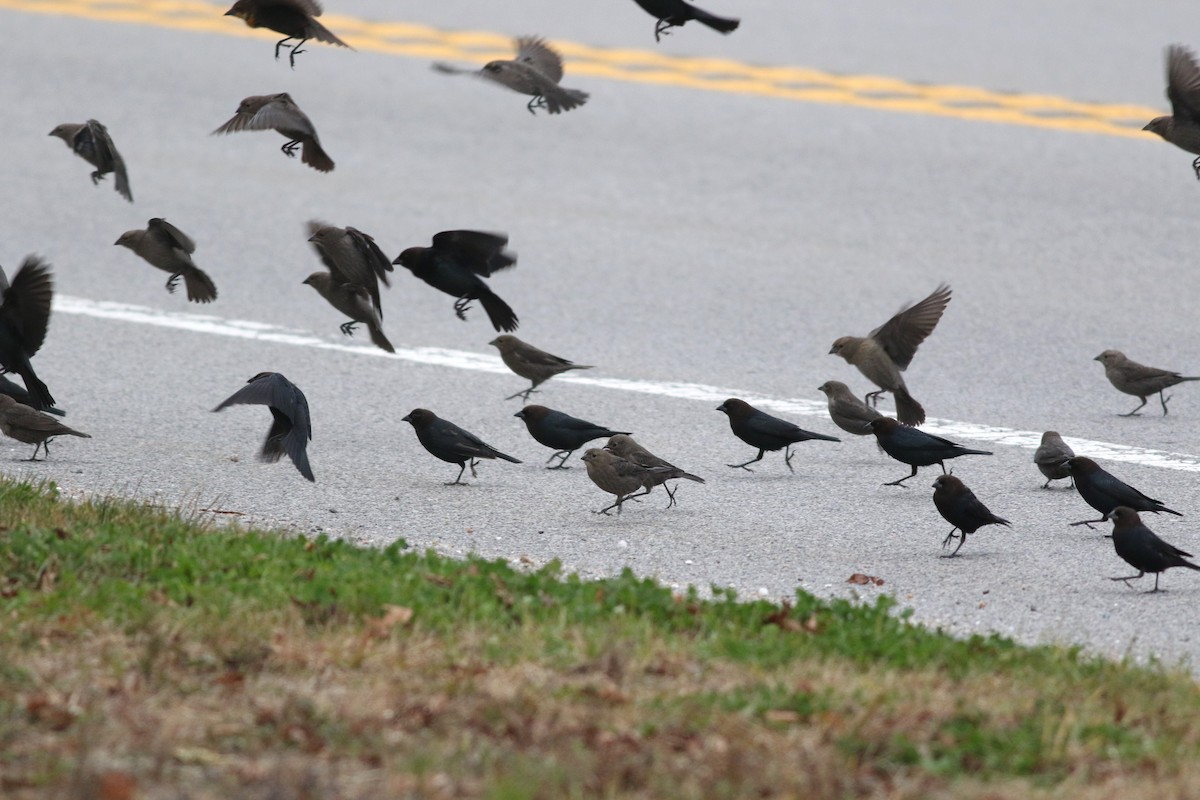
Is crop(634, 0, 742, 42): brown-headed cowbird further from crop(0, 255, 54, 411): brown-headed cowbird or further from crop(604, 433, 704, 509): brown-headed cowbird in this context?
crop(0, 255, 54, 411): brown-headed cowbird

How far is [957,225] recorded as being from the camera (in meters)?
11.7

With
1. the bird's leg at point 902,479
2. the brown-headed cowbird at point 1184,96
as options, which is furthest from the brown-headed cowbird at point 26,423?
the brown-headed cowbird at point 1184,96

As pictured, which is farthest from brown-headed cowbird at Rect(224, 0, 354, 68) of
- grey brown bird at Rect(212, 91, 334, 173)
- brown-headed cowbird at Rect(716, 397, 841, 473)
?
brown-headed cowbird at Rect(716, 397, 841, 473)

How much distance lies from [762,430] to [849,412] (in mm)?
614

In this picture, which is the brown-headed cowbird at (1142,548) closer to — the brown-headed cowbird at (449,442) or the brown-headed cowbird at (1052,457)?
the brown-headed cowbird at (1052,457)

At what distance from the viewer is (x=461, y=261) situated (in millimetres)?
7355

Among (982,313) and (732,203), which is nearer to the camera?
(982,313)

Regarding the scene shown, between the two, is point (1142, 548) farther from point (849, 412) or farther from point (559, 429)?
point (559, 429)

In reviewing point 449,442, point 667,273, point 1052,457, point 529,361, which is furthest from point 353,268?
point 667,273

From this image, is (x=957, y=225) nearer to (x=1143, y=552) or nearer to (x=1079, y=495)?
(x=1079, y=495)

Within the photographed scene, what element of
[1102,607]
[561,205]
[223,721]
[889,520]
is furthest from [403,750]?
[561,205]

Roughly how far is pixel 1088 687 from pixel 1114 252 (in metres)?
7.02

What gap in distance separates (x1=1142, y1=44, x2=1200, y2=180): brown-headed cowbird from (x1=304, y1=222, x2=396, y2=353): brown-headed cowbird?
3420mm

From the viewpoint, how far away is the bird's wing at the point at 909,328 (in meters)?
8.25
